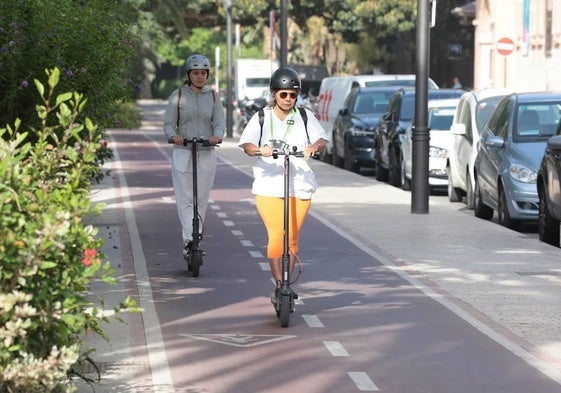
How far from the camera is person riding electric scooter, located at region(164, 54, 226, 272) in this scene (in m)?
15.3

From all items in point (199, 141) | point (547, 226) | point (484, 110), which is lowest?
point (547, 226)

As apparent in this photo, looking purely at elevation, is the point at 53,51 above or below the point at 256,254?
above

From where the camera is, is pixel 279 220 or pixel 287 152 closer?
pixel 287 152

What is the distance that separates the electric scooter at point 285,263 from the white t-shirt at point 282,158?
23cm

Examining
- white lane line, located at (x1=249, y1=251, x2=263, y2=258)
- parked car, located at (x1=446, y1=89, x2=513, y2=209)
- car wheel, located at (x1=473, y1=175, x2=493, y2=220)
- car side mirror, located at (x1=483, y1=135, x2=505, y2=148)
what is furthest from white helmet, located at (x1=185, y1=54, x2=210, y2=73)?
parked car, located at (x1=446, y1=89, x2=513, y2=209)

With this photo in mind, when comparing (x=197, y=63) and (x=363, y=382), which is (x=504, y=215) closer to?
(x=197, y=63)

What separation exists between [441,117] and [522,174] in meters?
8.69

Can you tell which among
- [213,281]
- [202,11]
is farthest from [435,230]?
[202,11]

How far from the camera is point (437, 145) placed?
2753cm

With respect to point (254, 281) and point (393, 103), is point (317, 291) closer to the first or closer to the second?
point (254, 281)

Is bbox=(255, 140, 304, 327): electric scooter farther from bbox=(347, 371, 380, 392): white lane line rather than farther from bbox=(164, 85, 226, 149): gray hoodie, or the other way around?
bbox=(164, 85, 226, 149): gray hoodie

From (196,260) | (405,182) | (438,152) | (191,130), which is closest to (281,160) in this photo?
(196,260)

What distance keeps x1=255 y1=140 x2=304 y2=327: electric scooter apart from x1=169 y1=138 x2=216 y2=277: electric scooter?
2721 mm

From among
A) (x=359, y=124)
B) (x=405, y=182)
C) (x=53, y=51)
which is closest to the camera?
(x=53, y=51)
